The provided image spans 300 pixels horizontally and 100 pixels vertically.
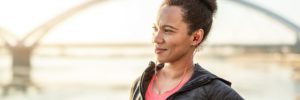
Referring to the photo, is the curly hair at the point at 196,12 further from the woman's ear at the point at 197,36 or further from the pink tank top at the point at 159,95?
the pink tank top at the point at 159,95

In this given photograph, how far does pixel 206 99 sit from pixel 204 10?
225mm

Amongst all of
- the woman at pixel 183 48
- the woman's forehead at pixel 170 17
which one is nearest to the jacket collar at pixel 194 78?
the woman at pixel 183 48

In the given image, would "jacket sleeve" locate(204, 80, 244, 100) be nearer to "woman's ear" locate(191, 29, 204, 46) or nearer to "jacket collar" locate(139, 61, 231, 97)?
"jacket collar" locate(139, 61, 231, 97)

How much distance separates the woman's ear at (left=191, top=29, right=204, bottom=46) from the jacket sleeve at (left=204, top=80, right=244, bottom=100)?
122 mm

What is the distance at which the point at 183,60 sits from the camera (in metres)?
1.72

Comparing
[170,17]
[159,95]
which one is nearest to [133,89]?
[159,95]

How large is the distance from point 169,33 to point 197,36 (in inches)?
3.0

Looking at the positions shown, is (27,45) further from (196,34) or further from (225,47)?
(196,34)

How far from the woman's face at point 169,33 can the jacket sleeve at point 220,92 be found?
0.13 m

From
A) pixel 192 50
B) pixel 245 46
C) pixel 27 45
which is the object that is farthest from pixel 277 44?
pixel 192 50

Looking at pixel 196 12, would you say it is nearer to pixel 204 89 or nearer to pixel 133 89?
pixel 204 89

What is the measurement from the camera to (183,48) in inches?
66.2

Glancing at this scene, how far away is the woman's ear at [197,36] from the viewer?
1.68m

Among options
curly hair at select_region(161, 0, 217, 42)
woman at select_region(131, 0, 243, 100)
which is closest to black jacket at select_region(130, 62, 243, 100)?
woman at select_region(131, 0, 243, 100)
